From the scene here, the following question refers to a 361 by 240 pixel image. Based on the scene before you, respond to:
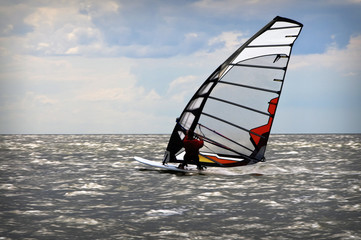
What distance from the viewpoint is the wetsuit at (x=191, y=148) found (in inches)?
374

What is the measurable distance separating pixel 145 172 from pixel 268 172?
301 centimetres

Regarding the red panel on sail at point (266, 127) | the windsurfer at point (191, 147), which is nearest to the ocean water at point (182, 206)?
the windsurfer at point (191, 147)

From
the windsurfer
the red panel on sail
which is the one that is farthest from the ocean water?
the red panel on sail

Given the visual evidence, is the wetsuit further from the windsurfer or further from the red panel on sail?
the red panel on sail

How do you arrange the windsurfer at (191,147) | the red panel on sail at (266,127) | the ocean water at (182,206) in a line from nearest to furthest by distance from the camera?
1. the ocean water at (182,206)
2. the windsurfer at (191,147)
3. the red panel on sail at (266,127)

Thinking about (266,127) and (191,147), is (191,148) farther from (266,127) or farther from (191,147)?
(266,127)

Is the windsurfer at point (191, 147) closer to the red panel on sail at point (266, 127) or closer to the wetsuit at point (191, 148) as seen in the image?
the wetsuit at point (191, 148)

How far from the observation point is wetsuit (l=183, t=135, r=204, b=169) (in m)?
9.49

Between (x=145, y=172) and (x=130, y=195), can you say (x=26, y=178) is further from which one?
(x=130, y=195)

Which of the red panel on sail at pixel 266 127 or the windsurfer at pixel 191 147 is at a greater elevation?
the red panel on sail at pixel 266 127

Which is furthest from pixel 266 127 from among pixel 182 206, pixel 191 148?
pixel 182 206

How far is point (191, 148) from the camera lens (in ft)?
31.2

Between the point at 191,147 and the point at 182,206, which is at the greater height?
the point at 191,147

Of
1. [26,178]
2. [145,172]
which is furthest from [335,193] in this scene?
[26,178]
